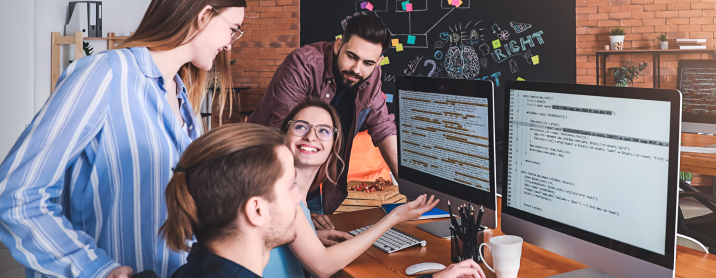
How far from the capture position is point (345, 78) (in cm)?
221

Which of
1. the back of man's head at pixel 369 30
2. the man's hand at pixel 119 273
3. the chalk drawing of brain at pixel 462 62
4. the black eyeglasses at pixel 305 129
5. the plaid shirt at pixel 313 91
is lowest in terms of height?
the man's hand at pixel 119 273

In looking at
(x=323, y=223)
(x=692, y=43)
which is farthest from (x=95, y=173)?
(x=692, y=43)

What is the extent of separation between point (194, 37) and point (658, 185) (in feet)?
3.51

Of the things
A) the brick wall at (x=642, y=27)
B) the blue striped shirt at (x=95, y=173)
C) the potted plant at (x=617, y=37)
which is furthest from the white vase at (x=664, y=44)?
the blue striped shirt at (x=95, y=173)

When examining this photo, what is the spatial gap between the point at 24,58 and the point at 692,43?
6031 millimetres

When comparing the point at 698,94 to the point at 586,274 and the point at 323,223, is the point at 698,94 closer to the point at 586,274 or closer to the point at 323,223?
the point at 586,274

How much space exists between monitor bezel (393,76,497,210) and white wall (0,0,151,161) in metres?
3.89

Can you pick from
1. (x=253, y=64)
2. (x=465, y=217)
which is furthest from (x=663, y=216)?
(x=253, y=64)

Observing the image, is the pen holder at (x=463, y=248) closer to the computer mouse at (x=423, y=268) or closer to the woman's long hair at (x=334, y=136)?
the computer mouse at (x=423, y=268)

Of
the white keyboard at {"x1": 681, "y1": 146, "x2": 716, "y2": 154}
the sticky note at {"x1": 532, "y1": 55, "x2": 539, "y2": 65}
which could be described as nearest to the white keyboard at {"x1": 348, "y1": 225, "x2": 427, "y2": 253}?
the white keyboard at {"x1": 681, "y1": 146, "x2": 716, "y2": 154}

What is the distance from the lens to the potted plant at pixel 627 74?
4824mm

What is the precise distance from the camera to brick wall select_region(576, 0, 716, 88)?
4.76 metres

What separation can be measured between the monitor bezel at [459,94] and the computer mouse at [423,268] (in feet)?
0.82

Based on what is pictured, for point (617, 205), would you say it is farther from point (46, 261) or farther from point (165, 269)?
point (46, 261)
